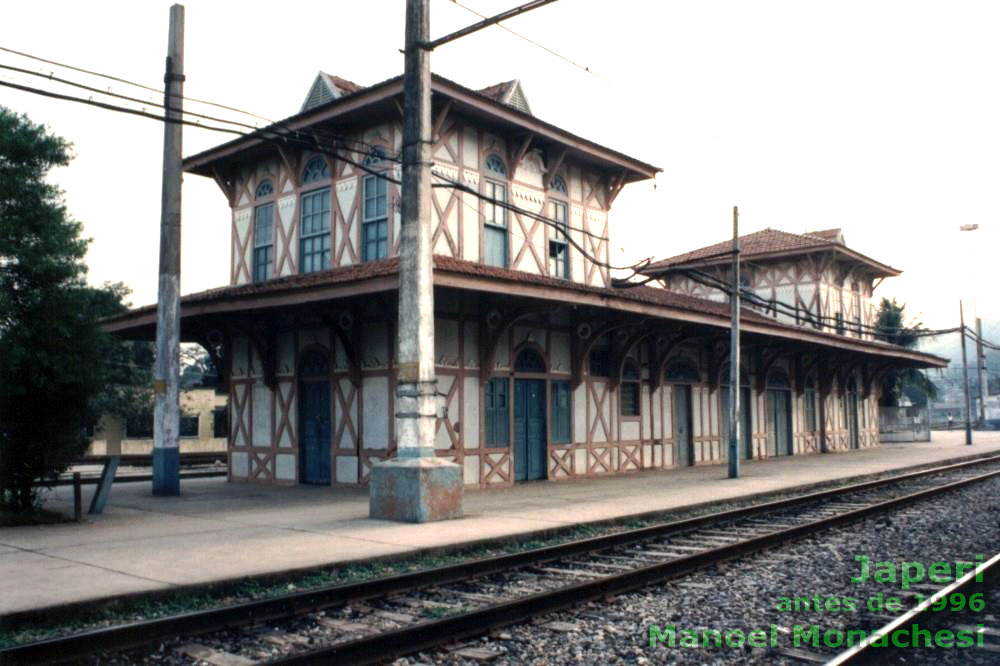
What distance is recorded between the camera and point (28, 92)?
30.3 ft

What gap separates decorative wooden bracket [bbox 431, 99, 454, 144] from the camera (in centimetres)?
1686

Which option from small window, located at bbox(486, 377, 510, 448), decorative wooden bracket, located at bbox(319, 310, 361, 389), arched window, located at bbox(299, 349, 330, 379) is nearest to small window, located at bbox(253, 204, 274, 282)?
arched window, located at bbox(299, 349, 330, 379)

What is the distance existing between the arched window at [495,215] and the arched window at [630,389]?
4896mm

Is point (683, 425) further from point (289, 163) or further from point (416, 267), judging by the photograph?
point (416, 267)

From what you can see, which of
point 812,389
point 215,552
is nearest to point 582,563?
point 215,552

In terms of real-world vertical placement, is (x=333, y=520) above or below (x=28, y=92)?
below

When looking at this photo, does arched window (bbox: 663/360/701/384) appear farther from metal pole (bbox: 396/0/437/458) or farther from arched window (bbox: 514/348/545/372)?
metal pole (bbox: 396/0/437/458)

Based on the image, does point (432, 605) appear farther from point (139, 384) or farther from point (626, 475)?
point (139, 384)

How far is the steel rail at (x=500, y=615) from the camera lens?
18.7ft

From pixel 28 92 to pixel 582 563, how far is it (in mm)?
7683

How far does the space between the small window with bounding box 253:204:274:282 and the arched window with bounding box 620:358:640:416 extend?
877cm

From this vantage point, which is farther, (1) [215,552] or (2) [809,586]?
(1) [215,552]

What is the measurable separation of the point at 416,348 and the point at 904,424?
122 feet

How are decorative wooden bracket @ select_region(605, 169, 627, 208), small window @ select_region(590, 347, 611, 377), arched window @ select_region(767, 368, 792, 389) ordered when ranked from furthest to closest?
1. arched window @ select_region(767, 368, 792, 389)
2. decorative wooden bracket @ select_region(605, 169, 627, 208)
3. small window @ select_region(590, 347, 611, 377)
